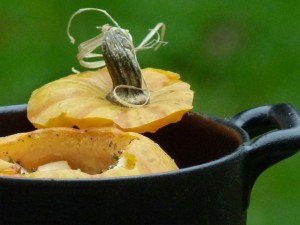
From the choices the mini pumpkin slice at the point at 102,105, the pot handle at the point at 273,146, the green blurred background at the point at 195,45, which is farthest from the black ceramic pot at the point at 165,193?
the green blurred background at the point at 195,45

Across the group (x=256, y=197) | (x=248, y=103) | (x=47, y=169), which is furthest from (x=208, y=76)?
(x=47, y=169)

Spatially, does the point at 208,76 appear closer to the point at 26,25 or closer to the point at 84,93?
the point at 26,25

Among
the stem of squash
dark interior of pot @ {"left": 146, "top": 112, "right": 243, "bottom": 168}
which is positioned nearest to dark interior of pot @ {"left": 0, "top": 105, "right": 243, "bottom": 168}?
dark interior of pot @ {"left": 146, "top": 112, "right": 243, "bottom": 168}

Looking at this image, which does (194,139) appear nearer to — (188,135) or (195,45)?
(188,135)

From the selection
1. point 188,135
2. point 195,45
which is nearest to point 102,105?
point 188,135

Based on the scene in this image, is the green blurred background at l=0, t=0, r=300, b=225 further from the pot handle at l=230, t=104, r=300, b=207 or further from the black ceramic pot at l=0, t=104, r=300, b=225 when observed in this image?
the black ceramic pot at l=0, t=104, r=300, b=225

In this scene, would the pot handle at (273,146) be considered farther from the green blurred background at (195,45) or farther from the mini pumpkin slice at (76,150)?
the green blurred background at (195,45)
